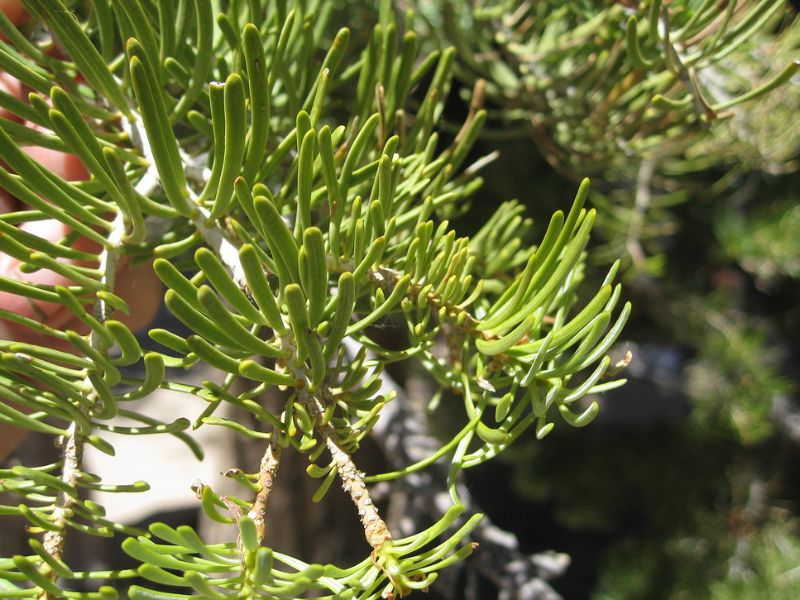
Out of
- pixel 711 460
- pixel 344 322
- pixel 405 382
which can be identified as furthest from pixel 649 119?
pixel 711 460

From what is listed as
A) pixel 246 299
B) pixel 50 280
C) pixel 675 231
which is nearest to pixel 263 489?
pixel 246 299

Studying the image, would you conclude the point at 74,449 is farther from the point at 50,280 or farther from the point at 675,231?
the point at 675,231

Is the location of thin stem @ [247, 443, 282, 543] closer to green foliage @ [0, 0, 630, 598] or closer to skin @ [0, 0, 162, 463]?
green foliage @ [0, 0, 630, 598]

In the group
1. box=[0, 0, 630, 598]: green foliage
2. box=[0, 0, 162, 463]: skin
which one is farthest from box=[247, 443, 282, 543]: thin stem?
box=[0, 0, 162, 463]: skin

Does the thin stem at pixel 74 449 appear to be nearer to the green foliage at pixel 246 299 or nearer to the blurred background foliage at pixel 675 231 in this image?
the green foliage at pixel 246 299

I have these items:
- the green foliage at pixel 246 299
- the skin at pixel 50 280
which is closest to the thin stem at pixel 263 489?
the green foliage at pixel 246 299

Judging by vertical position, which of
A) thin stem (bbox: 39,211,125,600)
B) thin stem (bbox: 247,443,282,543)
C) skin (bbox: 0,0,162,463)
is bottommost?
thin stem (bbox: 247,443,282,543)

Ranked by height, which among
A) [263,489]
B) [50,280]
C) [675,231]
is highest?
[675,231]
